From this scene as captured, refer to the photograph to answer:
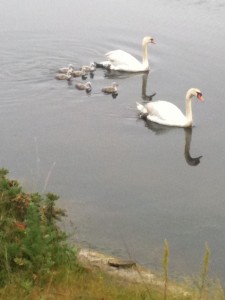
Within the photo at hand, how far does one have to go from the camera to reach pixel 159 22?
64.4 ft

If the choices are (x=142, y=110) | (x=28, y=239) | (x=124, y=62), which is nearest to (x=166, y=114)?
(x=142, y=110)

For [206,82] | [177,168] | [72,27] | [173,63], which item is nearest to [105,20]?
[72,27]

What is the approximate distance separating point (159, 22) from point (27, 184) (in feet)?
38.1

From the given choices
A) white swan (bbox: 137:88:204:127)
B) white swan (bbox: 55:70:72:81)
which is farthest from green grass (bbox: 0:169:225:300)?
white swan (bbox: 55:70:72:81)

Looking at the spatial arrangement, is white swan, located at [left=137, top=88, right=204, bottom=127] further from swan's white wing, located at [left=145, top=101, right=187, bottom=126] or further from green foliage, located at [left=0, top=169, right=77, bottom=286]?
green foliage, located at [left=0, top=169, right=77, bottom=286]

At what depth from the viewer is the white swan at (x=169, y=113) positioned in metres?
13.2

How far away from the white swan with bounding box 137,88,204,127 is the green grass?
25.5 ft

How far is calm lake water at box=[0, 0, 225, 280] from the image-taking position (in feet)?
28.9

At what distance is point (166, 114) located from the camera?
13.2 meters

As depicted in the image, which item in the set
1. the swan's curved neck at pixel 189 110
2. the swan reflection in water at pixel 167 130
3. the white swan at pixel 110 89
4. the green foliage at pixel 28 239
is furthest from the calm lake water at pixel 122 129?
the green foliage at pixel 28 239

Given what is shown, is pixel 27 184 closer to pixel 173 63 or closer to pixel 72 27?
pixel 173 63

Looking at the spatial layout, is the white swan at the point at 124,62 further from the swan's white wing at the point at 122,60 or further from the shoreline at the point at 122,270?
the shoreline at the point at 122,270

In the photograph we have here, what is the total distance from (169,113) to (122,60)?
3.22 m

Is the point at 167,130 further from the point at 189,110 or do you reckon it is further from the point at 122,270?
the point at 122,270
